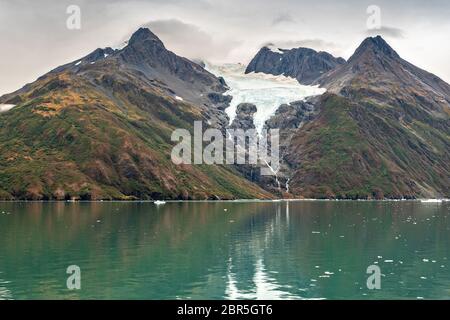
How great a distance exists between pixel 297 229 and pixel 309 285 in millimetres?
86997

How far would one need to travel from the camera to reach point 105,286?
251 feet

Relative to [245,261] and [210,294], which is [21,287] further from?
[245,261]

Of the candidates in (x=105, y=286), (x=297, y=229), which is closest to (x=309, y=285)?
(x=105, y=286)

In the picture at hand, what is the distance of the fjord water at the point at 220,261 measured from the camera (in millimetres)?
74500

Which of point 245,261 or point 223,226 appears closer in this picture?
point 245,261

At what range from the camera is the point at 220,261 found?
100 metres

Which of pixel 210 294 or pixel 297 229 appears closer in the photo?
pixel 210 294

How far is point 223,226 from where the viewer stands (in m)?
171

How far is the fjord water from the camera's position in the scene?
7450 centimetres
